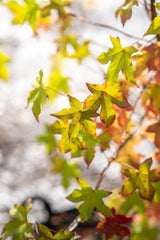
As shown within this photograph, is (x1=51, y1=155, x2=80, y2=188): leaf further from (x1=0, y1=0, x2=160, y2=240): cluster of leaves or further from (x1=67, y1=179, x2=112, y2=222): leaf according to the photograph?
(x1=67, y1=179, x2=112, y2=222): leaf

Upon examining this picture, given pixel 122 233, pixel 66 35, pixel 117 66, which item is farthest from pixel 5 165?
pixel 117 66

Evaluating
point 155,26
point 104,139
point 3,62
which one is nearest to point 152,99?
point 104,139

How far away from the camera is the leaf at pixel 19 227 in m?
0.75

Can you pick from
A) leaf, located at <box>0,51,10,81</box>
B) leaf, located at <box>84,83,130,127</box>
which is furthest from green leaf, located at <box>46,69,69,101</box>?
leaf, located at <box>84,83,130,127</box>

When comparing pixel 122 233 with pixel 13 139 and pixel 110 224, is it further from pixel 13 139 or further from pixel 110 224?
pixel 13 139

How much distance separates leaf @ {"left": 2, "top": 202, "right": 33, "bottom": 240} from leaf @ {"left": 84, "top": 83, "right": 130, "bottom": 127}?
0.37 m

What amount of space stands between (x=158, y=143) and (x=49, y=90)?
0.41m

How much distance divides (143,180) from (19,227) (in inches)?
14.8

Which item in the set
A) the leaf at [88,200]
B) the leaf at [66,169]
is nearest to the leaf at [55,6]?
the leaf at [88,200]

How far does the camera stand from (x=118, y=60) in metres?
0.71

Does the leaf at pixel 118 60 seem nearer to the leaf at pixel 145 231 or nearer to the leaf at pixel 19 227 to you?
the leaf at pixel 19 227

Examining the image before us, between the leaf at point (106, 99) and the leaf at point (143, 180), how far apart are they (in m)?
0.18

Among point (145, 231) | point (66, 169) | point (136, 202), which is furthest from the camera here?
point (145, 231)

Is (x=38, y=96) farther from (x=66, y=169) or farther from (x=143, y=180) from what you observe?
(x=66, y=169)
